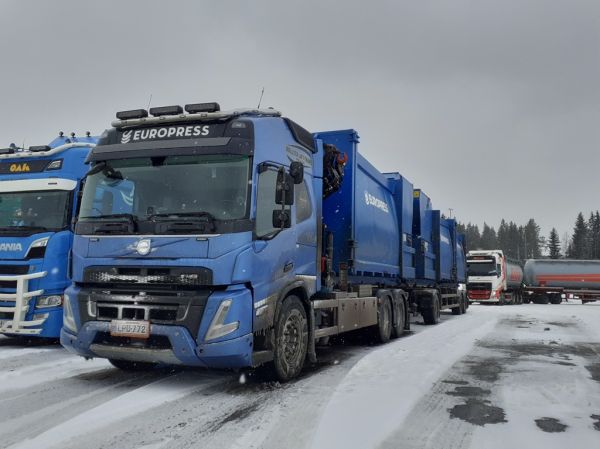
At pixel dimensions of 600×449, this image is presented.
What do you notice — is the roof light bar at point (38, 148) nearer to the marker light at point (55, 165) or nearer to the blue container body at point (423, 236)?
the marker light at point (55, 165)

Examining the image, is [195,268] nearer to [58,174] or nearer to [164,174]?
[164,174]

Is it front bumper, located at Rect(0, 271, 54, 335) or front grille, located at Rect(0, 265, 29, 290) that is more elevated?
front grille, located at Rect(0, 265, 29, 290)

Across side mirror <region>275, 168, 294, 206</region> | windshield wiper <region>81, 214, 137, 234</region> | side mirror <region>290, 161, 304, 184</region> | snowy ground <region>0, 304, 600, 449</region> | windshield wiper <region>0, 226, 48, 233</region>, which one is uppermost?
side mirror <region>290, 161, 304, 184</region>

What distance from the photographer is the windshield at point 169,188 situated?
526 cm

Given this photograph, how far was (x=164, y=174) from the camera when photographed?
5.53 m

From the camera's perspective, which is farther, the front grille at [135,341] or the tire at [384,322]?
the tire at [384,322]

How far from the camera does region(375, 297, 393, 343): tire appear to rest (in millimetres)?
9633

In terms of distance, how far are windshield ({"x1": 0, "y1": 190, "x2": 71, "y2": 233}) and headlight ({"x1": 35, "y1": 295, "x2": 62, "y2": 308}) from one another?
1.09m

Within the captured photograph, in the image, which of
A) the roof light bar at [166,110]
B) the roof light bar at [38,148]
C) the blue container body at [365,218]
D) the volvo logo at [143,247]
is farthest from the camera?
the roof light bar at [38,148]

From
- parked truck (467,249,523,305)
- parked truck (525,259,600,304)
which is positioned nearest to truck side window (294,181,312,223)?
parked truck (467,249,523,305)

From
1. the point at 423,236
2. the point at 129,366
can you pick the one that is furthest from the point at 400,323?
the point at 129,366

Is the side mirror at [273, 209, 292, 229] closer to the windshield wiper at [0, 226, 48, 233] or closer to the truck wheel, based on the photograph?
the truck wheel

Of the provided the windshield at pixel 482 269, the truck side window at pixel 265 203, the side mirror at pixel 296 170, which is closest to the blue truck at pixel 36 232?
the truck side window at pixel 265 203

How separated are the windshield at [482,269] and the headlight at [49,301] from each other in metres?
27.7
